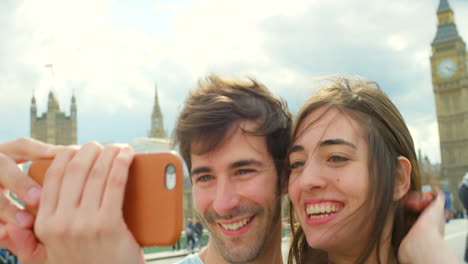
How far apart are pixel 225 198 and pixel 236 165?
11cm

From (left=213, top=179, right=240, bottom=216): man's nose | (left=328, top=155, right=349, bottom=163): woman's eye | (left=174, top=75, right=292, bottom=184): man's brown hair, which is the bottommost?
(left=213, top=179, right=240, bottom=216): man's nose

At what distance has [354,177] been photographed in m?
1.16

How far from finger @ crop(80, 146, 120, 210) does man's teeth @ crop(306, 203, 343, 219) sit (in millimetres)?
764

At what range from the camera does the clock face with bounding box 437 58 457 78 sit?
41838 mm

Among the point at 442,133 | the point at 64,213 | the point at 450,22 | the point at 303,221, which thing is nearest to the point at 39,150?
the point at 64,213

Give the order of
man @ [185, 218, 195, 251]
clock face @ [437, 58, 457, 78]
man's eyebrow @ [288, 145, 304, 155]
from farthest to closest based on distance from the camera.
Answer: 1. clock face @ [437, 58, 457, 78]
2. man @ [185, 218, 195, 251]
3. man's eyebrow @ [288, 145, 304, 155]

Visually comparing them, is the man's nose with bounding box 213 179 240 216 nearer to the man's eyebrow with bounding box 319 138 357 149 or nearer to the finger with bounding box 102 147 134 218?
the man's eyebrow with bounding box 319 138 357 149

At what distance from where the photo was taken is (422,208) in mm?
1243

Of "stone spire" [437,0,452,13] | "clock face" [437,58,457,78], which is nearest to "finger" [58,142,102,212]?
"clock face" [437,58,457,78]

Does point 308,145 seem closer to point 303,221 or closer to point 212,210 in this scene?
point 303,221

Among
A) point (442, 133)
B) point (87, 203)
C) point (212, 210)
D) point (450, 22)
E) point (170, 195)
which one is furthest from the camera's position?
point (450, 22)

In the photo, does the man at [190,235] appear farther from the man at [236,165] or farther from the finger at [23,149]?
the finger at [23,149]

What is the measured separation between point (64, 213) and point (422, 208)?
1.02 meters

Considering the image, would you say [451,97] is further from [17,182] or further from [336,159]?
[17,182]
